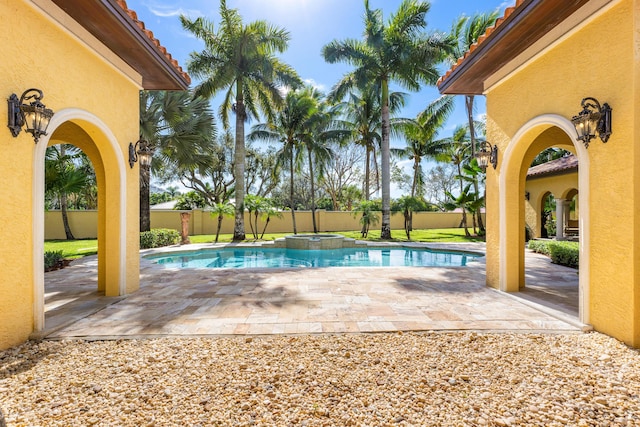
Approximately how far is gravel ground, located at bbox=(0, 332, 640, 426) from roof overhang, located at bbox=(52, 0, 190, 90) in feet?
14.4

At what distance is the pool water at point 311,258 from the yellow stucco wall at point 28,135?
5989 mm

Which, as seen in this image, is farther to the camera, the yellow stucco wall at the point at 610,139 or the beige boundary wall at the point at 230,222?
the beige boundary wall at the point at 230,222

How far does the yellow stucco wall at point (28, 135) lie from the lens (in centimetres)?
332

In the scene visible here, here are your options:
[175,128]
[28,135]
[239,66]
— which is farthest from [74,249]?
[28,135]

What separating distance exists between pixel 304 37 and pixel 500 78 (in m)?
13.6

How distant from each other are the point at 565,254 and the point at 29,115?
12.2 m

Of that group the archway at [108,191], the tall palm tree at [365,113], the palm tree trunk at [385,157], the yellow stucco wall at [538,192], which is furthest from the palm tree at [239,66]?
the yellow stucco wall at [538,192]

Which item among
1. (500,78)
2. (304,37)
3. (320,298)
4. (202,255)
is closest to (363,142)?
(304,37)

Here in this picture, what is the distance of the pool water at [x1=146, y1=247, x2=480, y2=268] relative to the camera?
430 inches

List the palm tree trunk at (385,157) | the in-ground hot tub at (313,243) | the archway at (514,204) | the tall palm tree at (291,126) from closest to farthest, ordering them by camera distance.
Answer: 1. the archway at (514,204)
2. the in-ground hot tub at (313,243)
3. the palm tree trunk at (385,157)
4. the tall palm tree at (291,126)

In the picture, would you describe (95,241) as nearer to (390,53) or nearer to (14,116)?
(14,116)

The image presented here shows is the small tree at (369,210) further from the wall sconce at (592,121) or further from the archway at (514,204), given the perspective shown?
the wall sconce at (592,121)

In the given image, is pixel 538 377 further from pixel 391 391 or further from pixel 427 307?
pixel 427 307

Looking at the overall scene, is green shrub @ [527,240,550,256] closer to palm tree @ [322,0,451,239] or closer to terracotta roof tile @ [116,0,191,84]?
palm tree @ [322,0,451,239]
